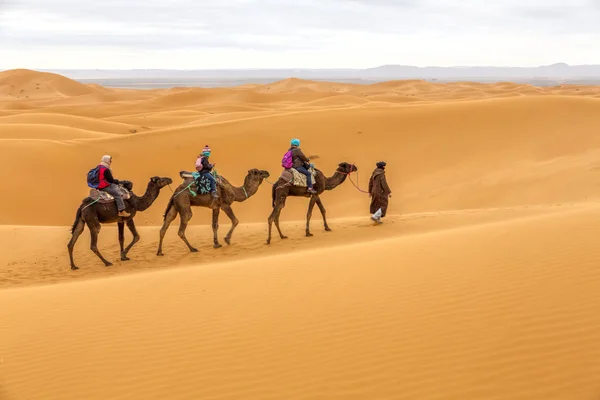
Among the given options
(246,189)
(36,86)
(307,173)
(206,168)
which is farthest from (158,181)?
(36,86)

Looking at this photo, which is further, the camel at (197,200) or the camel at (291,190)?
the camel at (291,190)

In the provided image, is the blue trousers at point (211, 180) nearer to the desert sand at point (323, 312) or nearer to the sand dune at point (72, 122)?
the desert sand at point (323, 312)

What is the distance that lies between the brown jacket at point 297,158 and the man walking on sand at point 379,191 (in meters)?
1.79

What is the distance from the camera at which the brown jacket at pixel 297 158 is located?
1305 cm

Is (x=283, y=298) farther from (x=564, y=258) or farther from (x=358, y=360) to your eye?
(x=564, y=258)

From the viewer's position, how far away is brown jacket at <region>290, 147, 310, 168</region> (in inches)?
514

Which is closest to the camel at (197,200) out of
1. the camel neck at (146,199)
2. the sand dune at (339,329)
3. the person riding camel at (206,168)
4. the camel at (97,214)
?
the person riding camel at (206,168)

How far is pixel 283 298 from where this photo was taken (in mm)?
7555

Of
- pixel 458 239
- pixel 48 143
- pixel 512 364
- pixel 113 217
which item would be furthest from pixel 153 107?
pixel 512 364

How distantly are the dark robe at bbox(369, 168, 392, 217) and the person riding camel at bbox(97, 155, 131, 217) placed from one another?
227 inches

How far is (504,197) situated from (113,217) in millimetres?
12465

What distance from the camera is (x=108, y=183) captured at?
1191 cm

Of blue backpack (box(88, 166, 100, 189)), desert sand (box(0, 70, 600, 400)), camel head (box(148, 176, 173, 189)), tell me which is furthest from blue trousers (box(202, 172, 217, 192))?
blue backpack (box(88, 166, 100, 189))

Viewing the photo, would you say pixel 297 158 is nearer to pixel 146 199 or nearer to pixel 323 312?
pixel 146 199
